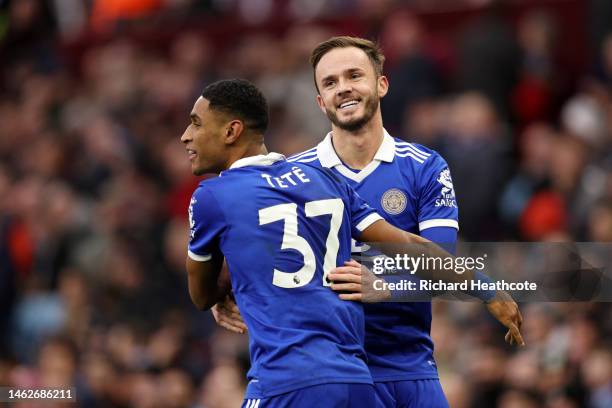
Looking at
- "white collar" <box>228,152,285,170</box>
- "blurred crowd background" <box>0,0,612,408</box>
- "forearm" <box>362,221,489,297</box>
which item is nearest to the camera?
"white collar" <box>228,152,285,170</box>

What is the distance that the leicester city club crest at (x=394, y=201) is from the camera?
22.5 ft

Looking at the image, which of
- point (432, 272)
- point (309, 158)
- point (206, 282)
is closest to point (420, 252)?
point (432, 272)

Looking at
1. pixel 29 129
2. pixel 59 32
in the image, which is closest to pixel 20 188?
pixel 29 129

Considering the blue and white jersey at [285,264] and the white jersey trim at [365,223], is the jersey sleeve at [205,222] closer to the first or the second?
the blue and white jersey at [285,264]

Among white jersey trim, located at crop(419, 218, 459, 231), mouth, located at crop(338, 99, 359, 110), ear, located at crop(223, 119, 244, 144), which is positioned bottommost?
white jersey trim, located at crop(419, 218, 459, 231)

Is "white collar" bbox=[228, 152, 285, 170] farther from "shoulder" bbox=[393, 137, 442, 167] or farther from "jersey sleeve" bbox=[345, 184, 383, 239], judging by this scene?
"shoulder" bbox=[393, 137, 442, 167]

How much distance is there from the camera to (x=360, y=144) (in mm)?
6992

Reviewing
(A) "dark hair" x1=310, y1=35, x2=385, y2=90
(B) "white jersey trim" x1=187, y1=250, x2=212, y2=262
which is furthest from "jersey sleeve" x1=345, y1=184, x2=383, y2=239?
(A) "dark hair" x1=310, y1=35, x2=385, y2=90

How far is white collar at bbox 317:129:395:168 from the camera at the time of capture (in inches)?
275

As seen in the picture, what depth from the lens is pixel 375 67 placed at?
22.7 feet

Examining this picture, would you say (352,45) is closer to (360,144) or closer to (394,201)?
(360,144)

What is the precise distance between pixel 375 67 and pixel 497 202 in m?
5.87

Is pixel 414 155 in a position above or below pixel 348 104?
below

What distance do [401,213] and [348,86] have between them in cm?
67
